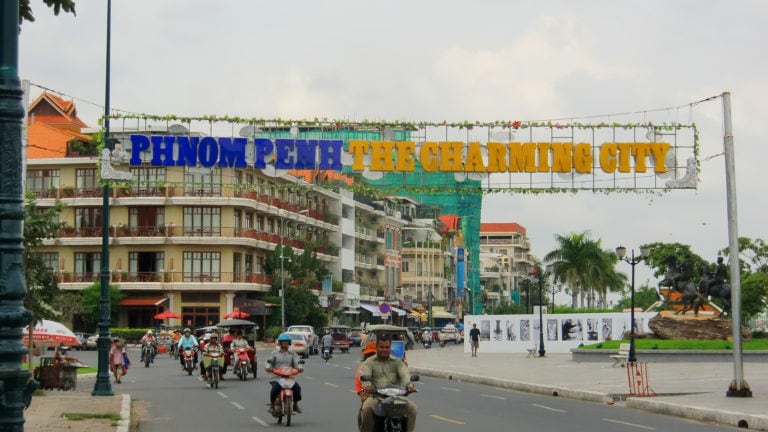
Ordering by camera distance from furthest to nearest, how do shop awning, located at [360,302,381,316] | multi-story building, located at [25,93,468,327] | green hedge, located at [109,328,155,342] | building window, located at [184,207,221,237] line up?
shop awning, located at [360,302,381,316] < building window, located at [184,207,221,237] < multi-story building, located at [25,93,468,327] < green hedge, located at [109,328,155,342]

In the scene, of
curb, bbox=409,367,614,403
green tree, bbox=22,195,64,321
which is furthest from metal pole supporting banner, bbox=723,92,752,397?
green tree, bbox=22,195,64,321

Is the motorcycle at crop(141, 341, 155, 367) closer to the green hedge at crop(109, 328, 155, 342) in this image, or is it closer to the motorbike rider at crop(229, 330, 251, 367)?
the motorbike rider at crop(229, 330, 251, 367)

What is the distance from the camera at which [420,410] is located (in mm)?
24531

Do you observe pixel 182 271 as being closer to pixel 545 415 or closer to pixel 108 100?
pixel 108 100

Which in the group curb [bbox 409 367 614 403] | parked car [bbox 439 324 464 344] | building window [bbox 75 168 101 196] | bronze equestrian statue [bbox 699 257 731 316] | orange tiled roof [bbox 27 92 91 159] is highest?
orange tiled roof [bbox 27 92 91 159]

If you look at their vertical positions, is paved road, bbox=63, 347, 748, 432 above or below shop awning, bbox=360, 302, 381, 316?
below

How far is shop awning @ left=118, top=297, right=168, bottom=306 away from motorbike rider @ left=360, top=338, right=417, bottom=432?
71427 millimetres

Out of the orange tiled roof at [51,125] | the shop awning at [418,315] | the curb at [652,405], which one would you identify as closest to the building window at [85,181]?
the orange tiled roof at [51,125]

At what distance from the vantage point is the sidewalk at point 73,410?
19422mm

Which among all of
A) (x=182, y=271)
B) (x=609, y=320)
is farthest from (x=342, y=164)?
(x=182, y=271)

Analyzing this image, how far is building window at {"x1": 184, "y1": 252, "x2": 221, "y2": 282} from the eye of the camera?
86.1 metres

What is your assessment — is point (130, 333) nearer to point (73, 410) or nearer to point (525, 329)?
point (525, 329)

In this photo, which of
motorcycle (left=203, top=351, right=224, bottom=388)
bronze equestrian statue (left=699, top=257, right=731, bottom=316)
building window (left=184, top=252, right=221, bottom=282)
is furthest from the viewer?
building window (left=184, top=252, right=221, bottom=282)

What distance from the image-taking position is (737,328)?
1064 inches
